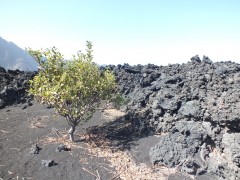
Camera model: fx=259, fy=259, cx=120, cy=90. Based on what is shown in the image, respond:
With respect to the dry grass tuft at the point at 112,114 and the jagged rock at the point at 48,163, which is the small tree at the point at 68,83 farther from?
the dry grass tuft at the point at 112,114

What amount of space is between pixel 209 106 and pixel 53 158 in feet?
22.2

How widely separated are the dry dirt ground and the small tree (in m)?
1.46

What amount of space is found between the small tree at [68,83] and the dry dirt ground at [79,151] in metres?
1.46

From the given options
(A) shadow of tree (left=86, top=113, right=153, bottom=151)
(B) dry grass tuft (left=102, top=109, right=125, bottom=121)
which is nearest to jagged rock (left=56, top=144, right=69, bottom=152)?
(A) shadow of tree (left=86, top=113, right=153, bottom=151)

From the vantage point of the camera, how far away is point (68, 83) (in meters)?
11.6

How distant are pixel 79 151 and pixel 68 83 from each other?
3044 mm

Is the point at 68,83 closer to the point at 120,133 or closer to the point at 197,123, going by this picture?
the point at 120,133

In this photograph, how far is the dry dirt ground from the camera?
955 centimetres

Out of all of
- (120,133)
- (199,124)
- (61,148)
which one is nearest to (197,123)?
(199,124)

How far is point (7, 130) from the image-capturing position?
14.5 metres

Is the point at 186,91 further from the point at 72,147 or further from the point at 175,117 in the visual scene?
the point at 72,147

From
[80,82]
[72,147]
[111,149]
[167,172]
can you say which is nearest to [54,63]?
[80,82]

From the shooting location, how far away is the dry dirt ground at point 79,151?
9.55 meters

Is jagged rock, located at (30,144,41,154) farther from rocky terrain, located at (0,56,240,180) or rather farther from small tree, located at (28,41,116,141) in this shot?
rocky terrain, located at (0,56,240,180)
